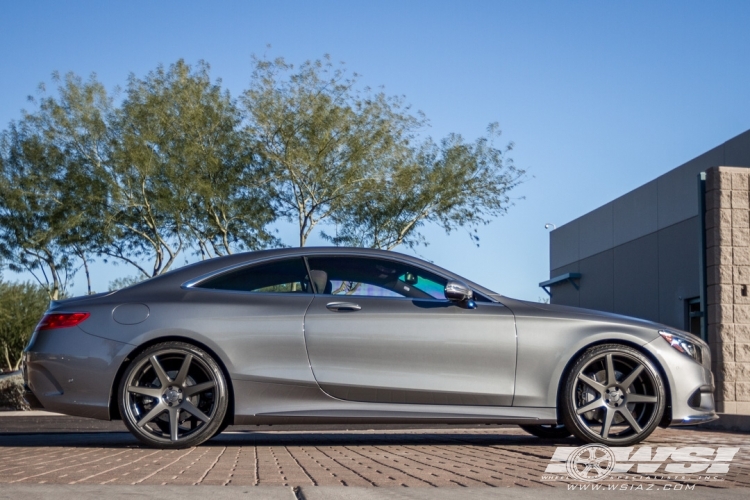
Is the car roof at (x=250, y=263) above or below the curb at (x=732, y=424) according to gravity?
above

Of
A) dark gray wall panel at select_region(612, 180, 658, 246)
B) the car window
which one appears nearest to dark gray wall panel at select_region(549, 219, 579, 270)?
dark gray wall panel at select_region(612, 180, 658, 246)

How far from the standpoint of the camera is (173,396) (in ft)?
20.6

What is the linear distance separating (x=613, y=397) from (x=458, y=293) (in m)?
1.27

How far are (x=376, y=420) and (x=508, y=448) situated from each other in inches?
35.7

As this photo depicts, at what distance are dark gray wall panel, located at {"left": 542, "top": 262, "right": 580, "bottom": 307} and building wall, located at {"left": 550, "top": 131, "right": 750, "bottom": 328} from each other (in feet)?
0.13

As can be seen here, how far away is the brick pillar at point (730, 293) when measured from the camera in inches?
510

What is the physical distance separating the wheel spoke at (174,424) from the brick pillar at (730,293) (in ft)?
29.1

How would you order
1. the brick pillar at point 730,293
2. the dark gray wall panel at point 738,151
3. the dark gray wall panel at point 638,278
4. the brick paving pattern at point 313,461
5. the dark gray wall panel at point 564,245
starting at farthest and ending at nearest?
the dark gray wall panel at point 564,245 < the dark gray wall panel at point 638,278 < the dark gray wall panel at point 738,151 < the brick pillar at point 730,293 < the brick paving pattern at point 313,461

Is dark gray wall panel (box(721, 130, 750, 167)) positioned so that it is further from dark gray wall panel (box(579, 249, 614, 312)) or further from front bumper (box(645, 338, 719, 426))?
front bumper (box(645, 338, 719, 426))

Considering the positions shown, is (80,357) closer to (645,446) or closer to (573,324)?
(573,324)

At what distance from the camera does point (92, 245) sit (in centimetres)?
3553

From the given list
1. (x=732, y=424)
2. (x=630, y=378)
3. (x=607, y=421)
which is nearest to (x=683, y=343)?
(x=630, y=378)

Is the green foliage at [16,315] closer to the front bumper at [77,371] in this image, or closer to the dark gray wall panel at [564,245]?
the dark gray wall panel at [564,245]
